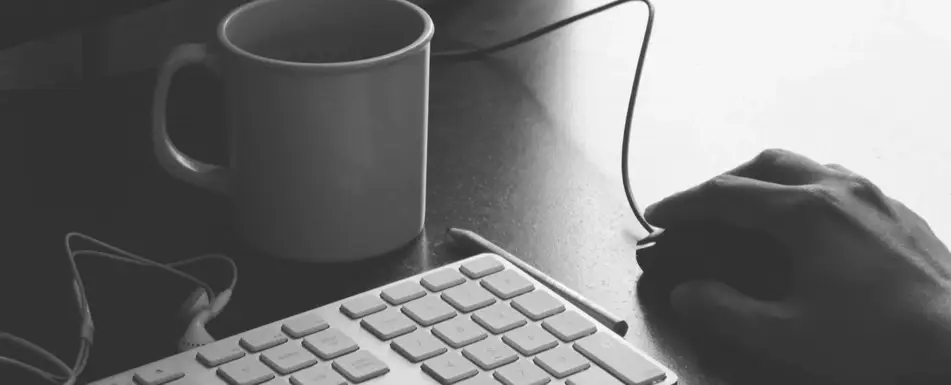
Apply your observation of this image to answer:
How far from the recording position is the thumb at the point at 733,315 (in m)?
0.64

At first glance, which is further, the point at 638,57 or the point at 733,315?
the point at 638,57

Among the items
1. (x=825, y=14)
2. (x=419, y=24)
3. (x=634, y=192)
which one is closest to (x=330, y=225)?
(x=419, y=24)

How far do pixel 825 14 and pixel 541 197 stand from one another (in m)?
0.51

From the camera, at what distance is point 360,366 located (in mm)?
589

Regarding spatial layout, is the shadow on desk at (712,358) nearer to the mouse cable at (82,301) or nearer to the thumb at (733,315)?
the thumb at (733,315)

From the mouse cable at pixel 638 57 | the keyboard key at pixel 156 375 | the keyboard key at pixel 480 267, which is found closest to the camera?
the keyboard key at pixel 156 375

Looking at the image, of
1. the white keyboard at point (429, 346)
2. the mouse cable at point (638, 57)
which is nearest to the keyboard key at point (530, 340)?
the white keyboard at point (429, 346)

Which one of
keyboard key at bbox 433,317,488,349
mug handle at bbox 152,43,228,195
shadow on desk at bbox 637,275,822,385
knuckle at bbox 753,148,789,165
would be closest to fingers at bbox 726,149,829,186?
knuckle at bbox 753,148,789,165

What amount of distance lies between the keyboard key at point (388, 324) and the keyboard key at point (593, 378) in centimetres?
9

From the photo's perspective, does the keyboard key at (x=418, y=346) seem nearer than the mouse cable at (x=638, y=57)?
Yes

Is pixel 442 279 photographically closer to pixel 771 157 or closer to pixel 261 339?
pixel 261 339

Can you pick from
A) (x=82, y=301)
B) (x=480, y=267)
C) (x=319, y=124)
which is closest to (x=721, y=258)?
(x=480, y=267)

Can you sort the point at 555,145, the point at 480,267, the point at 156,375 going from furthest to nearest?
the point at 555,145 < the point at 480,267 < the point at 156,375

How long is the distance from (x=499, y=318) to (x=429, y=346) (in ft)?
0.15
